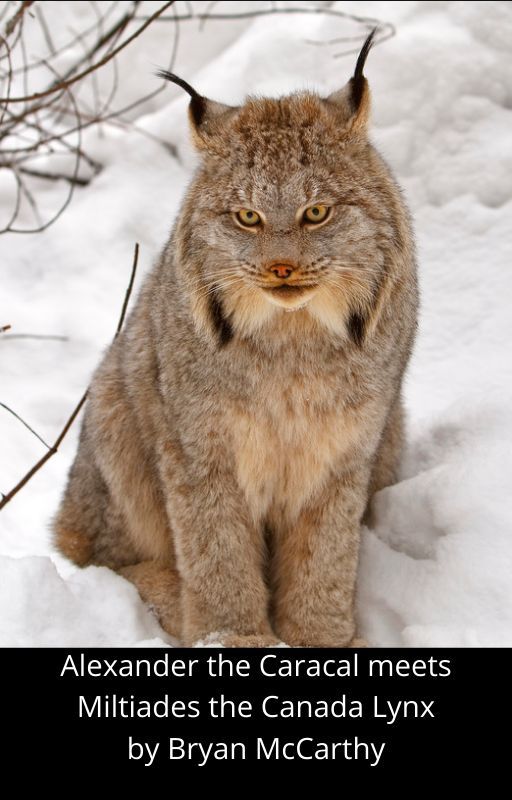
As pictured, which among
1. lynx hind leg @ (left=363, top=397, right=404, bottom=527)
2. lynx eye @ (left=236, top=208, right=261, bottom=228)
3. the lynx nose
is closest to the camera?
the lynx nose

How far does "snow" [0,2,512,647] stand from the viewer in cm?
333

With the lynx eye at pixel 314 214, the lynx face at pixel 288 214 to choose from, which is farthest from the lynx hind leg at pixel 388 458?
the lynx eye at pixel 314 214

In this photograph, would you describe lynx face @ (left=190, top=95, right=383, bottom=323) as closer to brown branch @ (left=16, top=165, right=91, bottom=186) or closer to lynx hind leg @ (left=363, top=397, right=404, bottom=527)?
lynx hind leg @ (left=363, top=397, right=404, bottom=527)

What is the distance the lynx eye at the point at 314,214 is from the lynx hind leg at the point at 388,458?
944 mm

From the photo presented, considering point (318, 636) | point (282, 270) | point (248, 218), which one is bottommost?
point (318, 636)

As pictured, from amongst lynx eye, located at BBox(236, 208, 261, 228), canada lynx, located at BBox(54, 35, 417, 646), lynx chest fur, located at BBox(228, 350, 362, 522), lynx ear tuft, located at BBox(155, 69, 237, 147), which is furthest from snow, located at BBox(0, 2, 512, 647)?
lynx ear tuft, located at BBox(155, 69, 237, 147)

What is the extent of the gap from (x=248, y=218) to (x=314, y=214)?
0.62ft

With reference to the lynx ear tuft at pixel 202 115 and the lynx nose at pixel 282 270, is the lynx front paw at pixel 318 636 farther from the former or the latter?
the lynx ear tuft at pixel 202 115

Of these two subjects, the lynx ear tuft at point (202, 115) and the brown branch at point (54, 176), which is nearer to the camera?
the lynx ear tuft at point (202, 115)

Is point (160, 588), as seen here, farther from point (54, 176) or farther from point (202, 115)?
point (54, 176)

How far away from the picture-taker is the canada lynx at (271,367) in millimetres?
2959

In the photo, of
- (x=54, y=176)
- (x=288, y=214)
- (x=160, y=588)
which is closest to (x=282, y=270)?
(x=288, y=214)

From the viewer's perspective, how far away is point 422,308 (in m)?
5.01

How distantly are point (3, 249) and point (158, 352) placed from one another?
2438 mm
